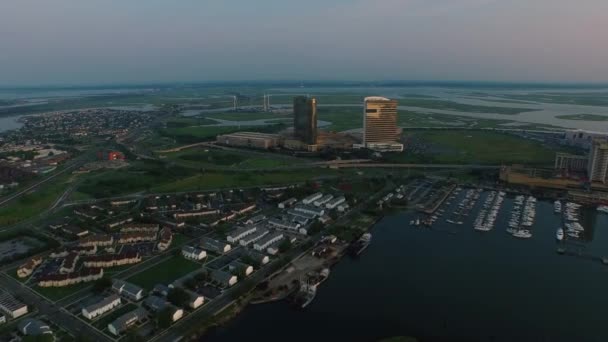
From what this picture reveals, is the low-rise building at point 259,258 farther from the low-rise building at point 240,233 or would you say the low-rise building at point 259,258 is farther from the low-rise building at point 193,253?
the low-rise building at point 193,253

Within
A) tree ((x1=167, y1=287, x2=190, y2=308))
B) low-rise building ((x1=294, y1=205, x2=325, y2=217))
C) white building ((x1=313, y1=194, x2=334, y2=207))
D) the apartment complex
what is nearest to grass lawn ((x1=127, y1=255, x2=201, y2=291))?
tree ((x1=167, y1=287, x2=190, y2=308))

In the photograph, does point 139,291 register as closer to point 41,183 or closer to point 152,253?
point 152,253

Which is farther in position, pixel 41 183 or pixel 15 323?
pixel 41 183

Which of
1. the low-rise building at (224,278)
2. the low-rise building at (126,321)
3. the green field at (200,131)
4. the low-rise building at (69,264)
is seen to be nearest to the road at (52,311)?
the low-rise building at (126,321)

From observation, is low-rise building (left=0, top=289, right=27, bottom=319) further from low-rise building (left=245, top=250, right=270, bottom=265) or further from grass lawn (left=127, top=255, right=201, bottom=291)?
low-rise building (left=245, top=250, right=270, bottom=265)

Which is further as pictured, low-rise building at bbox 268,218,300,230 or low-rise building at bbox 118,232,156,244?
low-rise building at bbox 268,218,300,230

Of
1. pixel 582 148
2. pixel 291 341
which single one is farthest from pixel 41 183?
pixel 582 148
